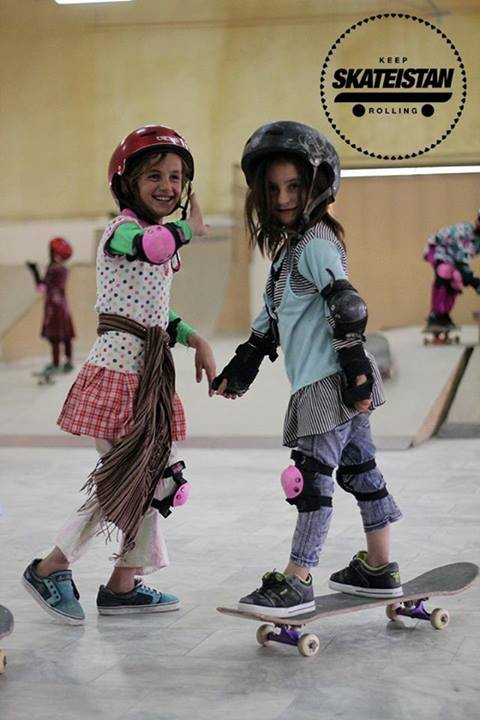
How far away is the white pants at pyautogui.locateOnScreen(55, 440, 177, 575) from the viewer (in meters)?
3.21

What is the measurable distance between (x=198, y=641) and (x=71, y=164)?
17.4 ft

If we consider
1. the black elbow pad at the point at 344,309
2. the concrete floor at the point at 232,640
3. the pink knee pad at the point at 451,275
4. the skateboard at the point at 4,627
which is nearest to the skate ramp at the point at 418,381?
the pink knee pad at the point at 451,275

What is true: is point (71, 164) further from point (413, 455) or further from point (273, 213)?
point (273, 213)

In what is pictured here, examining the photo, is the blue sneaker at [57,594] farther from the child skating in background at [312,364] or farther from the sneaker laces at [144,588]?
the child skating in background at [312,364]

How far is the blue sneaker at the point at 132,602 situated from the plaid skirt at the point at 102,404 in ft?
1.48

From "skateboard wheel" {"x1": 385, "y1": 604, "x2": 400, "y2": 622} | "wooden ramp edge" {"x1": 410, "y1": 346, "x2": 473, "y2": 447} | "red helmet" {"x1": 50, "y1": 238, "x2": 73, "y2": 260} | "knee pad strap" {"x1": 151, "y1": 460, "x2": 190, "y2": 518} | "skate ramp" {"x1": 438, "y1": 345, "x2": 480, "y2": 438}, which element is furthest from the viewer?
"red helmet" {"x1": 50, "y1": 238, "x2": 73, "y2": 260}

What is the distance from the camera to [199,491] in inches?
215

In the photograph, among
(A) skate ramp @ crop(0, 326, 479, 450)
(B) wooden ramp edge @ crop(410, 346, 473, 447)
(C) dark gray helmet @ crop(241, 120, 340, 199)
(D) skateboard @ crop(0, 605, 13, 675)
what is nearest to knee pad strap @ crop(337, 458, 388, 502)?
(C) dark gray helmet @ crop(241, 120, 340, 199)

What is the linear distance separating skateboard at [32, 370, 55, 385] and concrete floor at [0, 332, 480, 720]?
2680mm

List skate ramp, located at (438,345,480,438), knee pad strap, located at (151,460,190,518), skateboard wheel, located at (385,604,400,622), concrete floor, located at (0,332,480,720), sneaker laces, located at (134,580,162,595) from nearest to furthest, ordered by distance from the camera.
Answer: concrete floor, located at (0,332,480,720) → skateboard wheel, located at (385,604,400,622) → knee pad strap, located at (151,460,190,518) → sneaker laces, located at (134,580,162,595) → skate ramp, located at (438,345,480,438)

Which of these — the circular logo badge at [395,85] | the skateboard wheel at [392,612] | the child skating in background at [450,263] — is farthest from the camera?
the child skating in background at [450,263]

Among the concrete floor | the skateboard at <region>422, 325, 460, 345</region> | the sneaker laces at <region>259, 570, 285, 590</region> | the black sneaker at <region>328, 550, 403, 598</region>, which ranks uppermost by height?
the skateboard at <region>422, 325, 460, 345</region>

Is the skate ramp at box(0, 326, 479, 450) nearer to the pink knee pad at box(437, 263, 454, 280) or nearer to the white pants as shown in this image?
the pink knee pad at box(437, 263, 454, 280)

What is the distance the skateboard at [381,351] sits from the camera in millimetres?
7531
